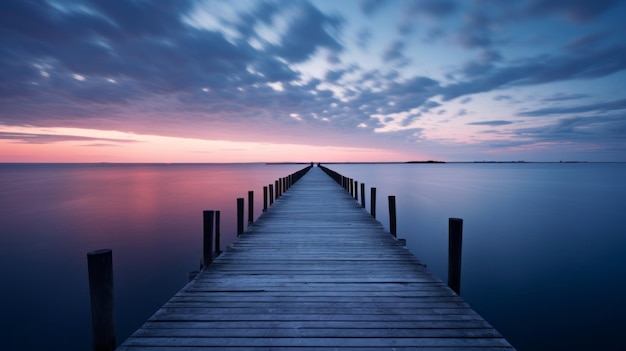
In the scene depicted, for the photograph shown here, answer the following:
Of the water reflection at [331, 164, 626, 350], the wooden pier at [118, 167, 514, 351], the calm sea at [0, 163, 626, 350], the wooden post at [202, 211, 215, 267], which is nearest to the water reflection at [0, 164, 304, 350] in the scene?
the calm sea at [0, 163, 626, 350]

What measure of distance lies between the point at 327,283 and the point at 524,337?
5.43 m

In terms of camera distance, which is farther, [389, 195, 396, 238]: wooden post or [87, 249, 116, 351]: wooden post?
[389, 195, 396, 238]: wooden post

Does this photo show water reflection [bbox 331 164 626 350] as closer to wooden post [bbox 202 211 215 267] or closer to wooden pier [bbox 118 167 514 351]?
wooden pier [bbox 118 167 514 351]

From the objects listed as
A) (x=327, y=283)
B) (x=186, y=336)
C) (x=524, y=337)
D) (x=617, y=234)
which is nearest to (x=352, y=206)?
(x=524, y=337)

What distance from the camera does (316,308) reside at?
372 cm

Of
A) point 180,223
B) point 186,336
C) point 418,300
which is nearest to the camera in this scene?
point 186,336

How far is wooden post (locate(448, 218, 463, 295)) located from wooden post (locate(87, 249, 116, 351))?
14.1 feet

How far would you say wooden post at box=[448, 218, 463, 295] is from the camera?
455 cm

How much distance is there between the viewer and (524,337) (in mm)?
6891

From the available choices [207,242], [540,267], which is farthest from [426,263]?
[207,242]

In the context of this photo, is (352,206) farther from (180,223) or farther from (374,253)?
(180,223)

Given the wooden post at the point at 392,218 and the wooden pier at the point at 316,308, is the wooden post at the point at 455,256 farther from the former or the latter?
the wooden post at the point at 392,218

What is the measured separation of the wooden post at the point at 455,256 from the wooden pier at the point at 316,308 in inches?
9.4

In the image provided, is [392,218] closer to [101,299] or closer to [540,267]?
[540,267]
